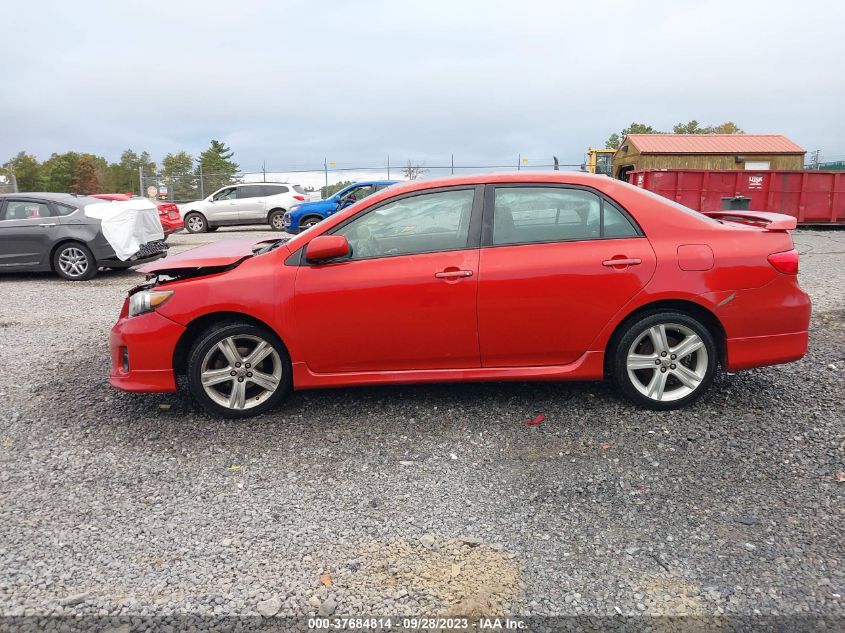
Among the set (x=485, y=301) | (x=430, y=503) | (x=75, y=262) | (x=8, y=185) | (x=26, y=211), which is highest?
(x=8, y=185)

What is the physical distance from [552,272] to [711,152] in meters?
22.4

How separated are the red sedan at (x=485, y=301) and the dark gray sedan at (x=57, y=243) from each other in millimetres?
7034

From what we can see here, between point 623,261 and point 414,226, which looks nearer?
point 623,261

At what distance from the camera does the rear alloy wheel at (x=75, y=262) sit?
34.2ft

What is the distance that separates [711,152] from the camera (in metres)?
23.5

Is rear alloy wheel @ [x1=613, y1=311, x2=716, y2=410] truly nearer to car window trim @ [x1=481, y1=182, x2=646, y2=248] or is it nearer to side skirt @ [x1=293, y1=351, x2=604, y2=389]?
side skirt @ [x1=293, y1=351, x2=604, y2=389]

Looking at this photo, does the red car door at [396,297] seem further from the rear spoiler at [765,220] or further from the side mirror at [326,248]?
the rear spoiler at [765,220]

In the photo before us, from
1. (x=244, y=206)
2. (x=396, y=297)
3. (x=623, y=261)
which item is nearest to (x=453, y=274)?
(x=396, y=297)

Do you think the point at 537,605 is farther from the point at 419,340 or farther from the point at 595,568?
the point at 419,340

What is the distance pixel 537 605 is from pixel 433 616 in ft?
1.30

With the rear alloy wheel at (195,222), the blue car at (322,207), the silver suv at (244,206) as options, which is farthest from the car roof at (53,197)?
the rear alloy wheel at (195,222)

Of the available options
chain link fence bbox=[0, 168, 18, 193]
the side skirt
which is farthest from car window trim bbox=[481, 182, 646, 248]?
chain link fence bbox=[0, 168, 18, 193]

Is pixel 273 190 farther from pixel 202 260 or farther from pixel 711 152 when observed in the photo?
pixel 202 260

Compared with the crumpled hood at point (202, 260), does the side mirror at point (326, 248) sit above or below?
above
